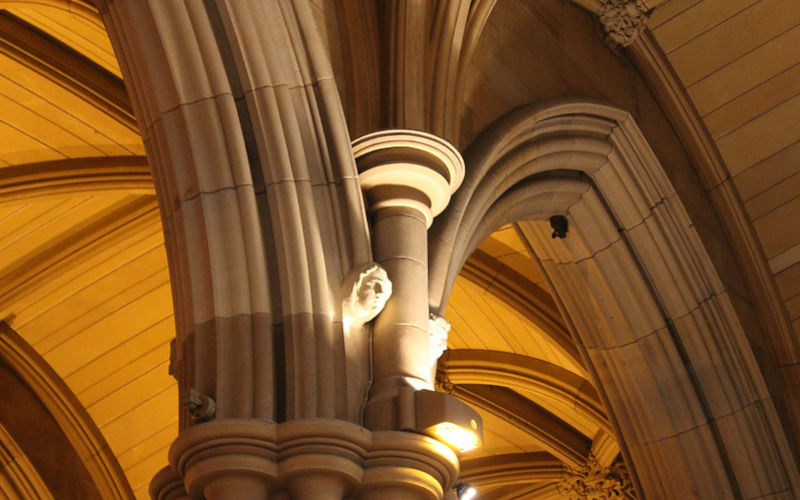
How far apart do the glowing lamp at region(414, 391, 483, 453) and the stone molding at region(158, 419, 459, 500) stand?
0.16m

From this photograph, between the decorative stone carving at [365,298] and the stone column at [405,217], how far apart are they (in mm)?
95

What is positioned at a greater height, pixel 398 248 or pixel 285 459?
pixel 398 248

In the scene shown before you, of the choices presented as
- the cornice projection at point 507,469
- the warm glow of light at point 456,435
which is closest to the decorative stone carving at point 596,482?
the cornice projection at point 507,469

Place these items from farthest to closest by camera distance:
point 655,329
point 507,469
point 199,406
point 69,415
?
point 507,469, point 69,415, point 655,329, point 199,406

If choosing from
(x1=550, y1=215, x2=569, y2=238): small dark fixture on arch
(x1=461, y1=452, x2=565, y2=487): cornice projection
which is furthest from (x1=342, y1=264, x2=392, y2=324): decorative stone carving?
(x1=461, y1=452, x2=565, y2=487): cornice projection

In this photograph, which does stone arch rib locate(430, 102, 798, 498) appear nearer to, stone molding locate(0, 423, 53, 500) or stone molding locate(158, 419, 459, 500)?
stone molding locate(158, 419, 459, 500)

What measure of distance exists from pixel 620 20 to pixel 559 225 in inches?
51.7

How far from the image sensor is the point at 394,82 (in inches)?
231

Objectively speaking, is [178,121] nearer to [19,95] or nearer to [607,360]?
[607,360]

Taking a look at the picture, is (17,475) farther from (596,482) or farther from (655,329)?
(655,329)

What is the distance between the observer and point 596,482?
11031 millimetres

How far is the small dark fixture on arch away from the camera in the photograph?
7.63 m

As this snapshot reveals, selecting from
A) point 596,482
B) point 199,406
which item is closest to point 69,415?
point 596,482

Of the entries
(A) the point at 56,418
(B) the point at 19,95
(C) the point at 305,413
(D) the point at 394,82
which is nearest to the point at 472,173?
(D) the point at 394,82
